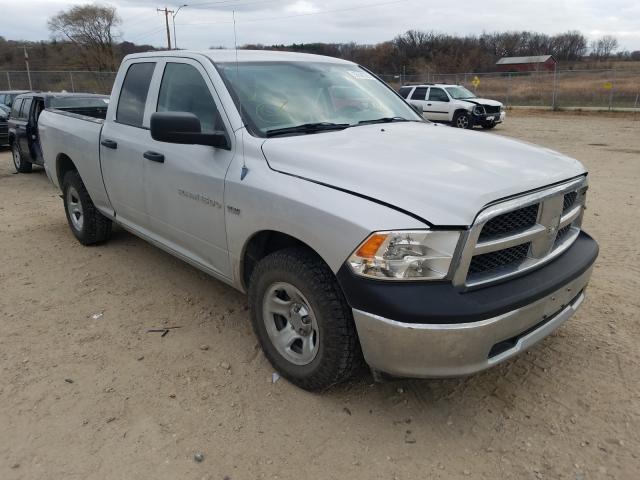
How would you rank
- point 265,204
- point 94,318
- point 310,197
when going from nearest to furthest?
point 310,197
point 265,204
point 94,318

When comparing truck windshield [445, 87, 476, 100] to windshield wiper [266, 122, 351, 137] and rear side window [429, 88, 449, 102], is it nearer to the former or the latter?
rear side window [429, 88, 449, 102]

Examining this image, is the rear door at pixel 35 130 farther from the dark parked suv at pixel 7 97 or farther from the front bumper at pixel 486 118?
the front bumper at pixel 486 118

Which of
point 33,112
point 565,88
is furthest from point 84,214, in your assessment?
point 565,88

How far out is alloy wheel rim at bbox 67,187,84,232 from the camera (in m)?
5.61

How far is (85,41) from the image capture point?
2098 inches

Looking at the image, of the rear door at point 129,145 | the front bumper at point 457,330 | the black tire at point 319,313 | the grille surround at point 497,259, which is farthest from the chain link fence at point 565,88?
the black tire at point 319,313

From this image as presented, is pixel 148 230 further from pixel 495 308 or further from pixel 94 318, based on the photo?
pixel 495 308

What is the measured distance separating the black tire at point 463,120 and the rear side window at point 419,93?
164 centimetres

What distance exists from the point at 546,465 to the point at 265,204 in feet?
6.35

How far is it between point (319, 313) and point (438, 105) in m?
18.5

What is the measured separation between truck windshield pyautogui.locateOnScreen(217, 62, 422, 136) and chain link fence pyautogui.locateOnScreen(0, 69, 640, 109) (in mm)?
26066

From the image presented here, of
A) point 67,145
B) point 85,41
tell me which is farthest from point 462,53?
point 67,145

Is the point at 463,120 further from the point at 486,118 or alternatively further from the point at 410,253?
the point at 410,253

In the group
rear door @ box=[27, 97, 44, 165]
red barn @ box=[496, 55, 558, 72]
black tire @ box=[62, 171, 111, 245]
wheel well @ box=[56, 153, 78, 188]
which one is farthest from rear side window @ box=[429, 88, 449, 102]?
red barn @ box=[496, 55, 558, 72]
